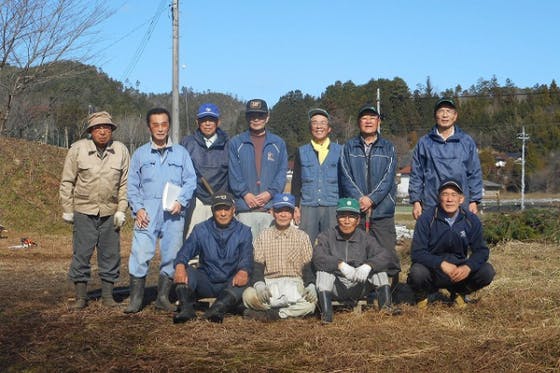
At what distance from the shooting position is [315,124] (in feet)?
21.6

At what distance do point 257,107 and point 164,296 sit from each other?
2.06 meters

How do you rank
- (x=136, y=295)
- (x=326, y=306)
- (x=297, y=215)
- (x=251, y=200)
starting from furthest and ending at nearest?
1. (x=297, y=215)
2. (x=251, y=200)
3. (x=136, y=295)
4. (x=326, y=306)

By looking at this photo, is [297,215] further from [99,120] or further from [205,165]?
[99,120]

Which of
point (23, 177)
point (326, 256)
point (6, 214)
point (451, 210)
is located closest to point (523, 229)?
point (451, 210)

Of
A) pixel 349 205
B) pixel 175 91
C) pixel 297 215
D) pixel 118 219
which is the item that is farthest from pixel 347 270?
pixel 175 91

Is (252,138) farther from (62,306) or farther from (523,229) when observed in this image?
(523,229)

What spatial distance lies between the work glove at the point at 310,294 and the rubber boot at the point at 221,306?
0.62 metres

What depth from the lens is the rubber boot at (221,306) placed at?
5621 millimetres

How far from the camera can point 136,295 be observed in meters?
6.21

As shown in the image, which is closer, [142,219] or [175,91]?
[142,219]

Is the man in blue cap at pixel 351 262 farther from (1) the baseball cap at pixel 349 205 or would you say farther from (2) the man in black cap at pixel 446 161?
(2) the man in black cap at pixel 446 161

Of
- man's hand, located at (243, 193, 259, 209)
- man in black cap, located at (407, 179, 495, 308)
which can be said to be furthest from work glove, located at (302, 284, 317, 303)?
man's hand, located at (243, 193, 259, 209)

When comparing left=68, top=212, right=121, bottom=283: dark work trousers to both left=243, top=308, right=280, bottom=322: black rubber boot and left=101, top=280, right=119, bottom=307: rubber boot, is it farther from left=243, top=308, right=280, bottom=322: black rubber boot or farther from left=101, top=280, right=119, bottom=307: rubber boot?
left=243, top=308, right=280, bottom=322: black rubber boot

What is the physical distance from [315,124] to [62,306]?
3059 mm
